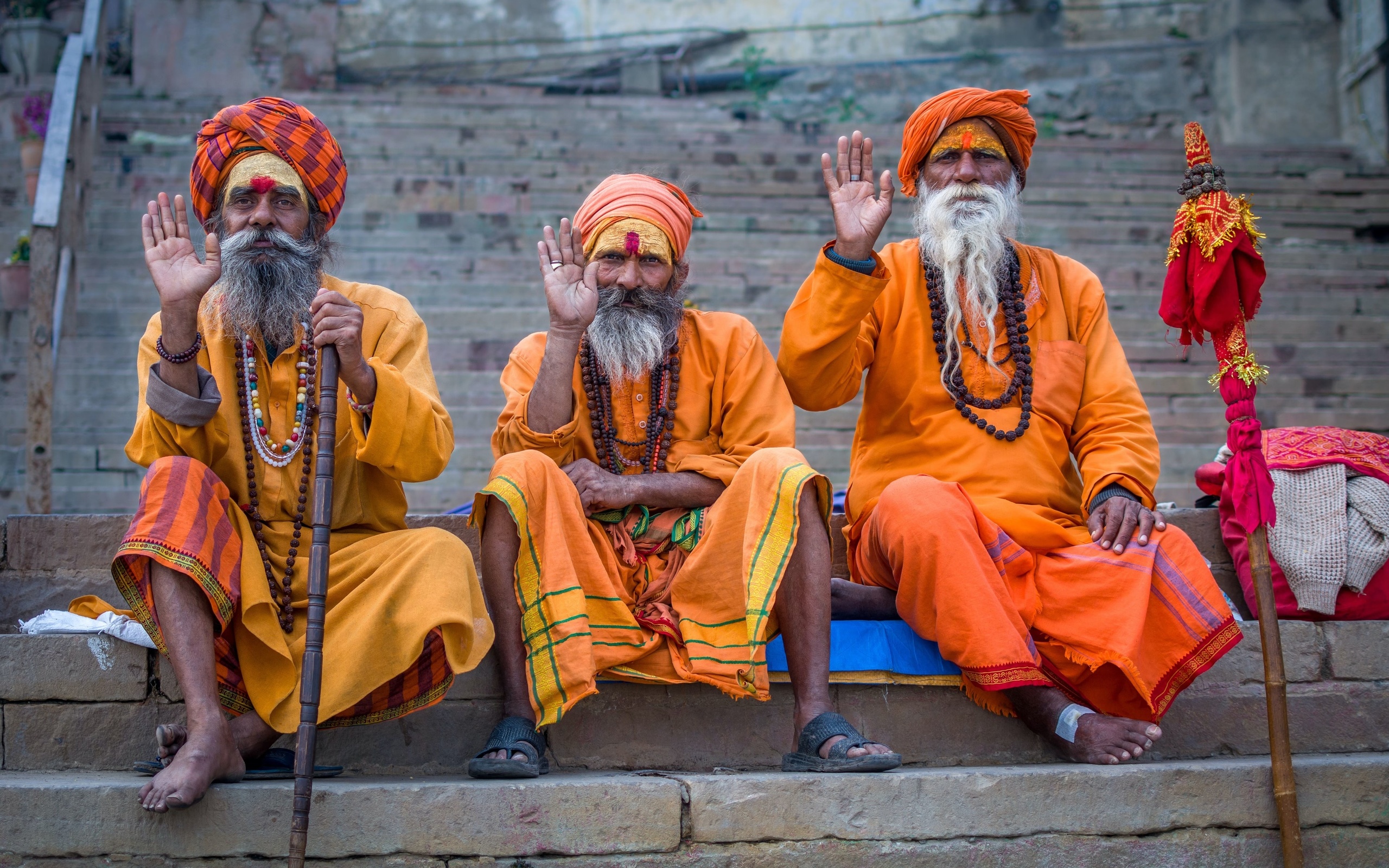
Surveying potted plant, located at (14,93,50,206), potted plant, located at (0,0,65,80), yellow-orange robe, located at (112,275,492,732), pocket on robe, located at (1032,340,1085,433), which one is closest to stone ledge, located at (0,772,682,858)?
yellow-orange robe, located at (112,275,492,732)

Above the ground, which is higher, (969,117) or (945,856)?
(969,117)

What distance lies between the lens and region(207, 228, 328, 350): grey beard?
3277 mm

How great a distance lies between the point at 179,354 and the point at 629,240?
1.31m

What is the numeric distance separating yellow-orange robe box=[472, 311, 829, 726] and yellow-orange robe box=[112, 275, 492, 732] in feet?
0.61

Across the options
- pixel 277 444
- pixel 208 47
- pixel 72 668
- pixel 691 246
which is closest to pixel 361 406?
pixel 277 444

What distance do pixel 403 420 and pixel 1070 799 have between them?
1.87m

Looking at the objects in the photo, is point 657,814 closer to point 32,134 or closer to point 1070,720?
point 1070,720

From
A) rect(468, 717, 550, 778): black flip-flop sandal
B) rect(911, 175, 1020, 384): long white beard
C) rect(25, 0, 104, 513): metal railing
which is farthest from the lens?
rect(25, 0, 104, 513): metal railing

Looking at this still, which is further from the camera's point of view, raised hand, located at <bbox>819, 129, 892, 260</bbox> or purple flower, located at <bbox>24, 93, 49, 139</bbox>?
purple flower, located at <bbox>24, 93, 49, 139</bbox>

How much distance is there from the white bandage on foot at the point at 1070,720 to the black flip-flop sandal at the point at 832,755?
1.56 ft

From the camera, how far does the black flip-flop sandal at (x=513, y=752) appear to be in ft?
9.10

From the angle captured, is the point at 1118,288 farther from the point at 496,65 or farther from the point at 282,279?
the point at 496,65

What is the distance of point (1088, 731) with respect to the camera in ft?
9.87

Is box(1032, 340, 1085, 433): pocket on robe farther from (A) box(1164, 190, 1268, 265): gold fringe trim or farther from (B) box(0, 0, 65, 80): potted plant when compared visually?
(B) box(0, 0, 65, 80): potted plant
